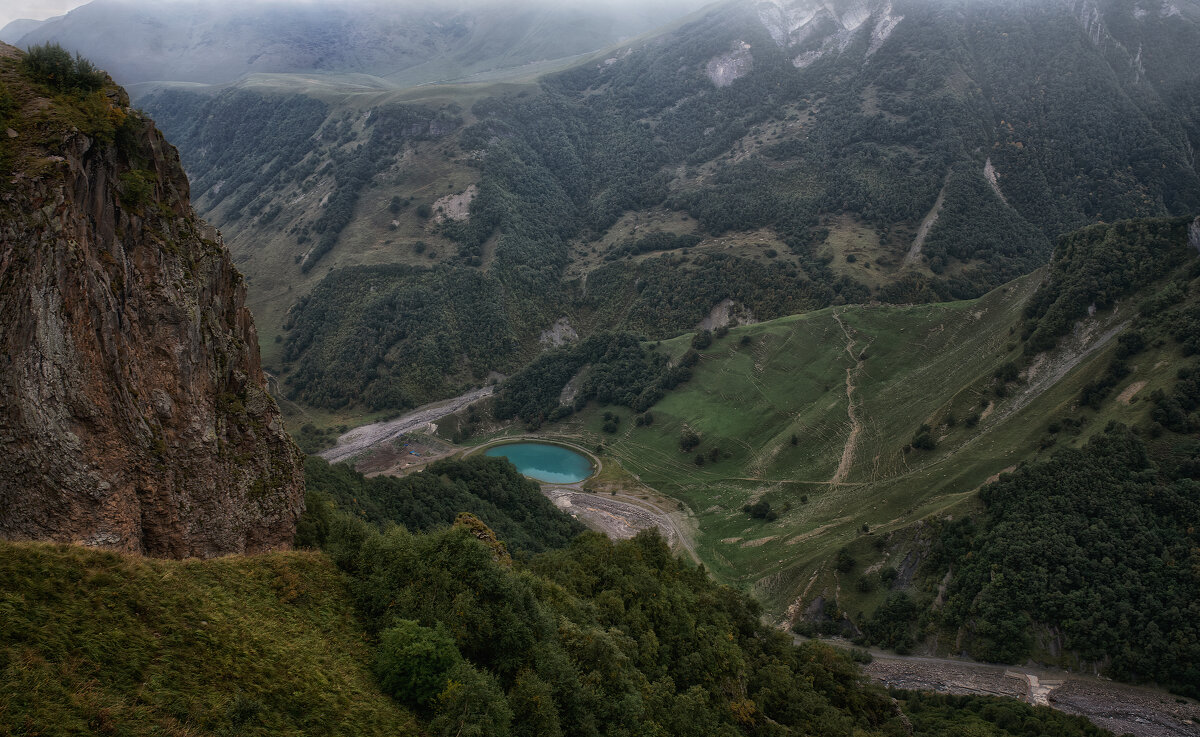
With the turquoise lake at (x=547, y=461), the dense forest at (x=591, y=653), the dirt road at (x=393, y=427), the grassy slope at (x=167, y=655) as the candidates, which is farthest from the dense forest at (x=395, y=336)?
the grassy slope at (x=167, y=655)

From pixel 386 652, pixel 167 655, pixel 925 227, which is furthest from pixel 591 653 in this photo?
pixel 925 227

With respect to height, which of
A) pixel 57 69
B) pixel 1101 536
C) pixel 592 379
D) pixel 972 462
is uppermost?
pixel 57 69

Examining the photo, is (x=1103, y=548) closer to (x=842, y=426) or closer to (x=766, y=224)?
(x=842, y=426)

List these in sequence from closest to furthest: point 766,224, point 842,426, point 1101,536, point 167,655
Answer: point 167,655, point 1101,536, point 842,426, point 766,224

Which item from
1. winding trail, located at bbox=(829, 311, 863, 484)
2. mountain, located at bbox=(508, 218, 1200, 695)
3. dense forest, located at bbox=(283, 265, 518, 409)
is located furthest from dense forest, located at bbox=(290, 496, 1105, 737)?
dense forest, located at bbox=(283, 265, 518, 409)

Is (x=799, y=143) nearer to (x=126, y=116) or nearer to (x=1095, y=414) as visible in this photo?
(x=1095, y=414)

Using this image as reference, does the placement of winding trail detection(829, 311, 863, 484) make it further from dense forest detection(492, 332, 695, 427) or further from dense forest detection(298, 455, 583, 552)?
dense forest detection(298, 455, 583, 552)

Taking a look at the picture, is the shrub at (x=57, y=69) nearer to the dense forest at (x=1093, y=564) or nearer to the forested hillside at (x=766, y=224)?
the dense forest at (x=1093, y=564)
